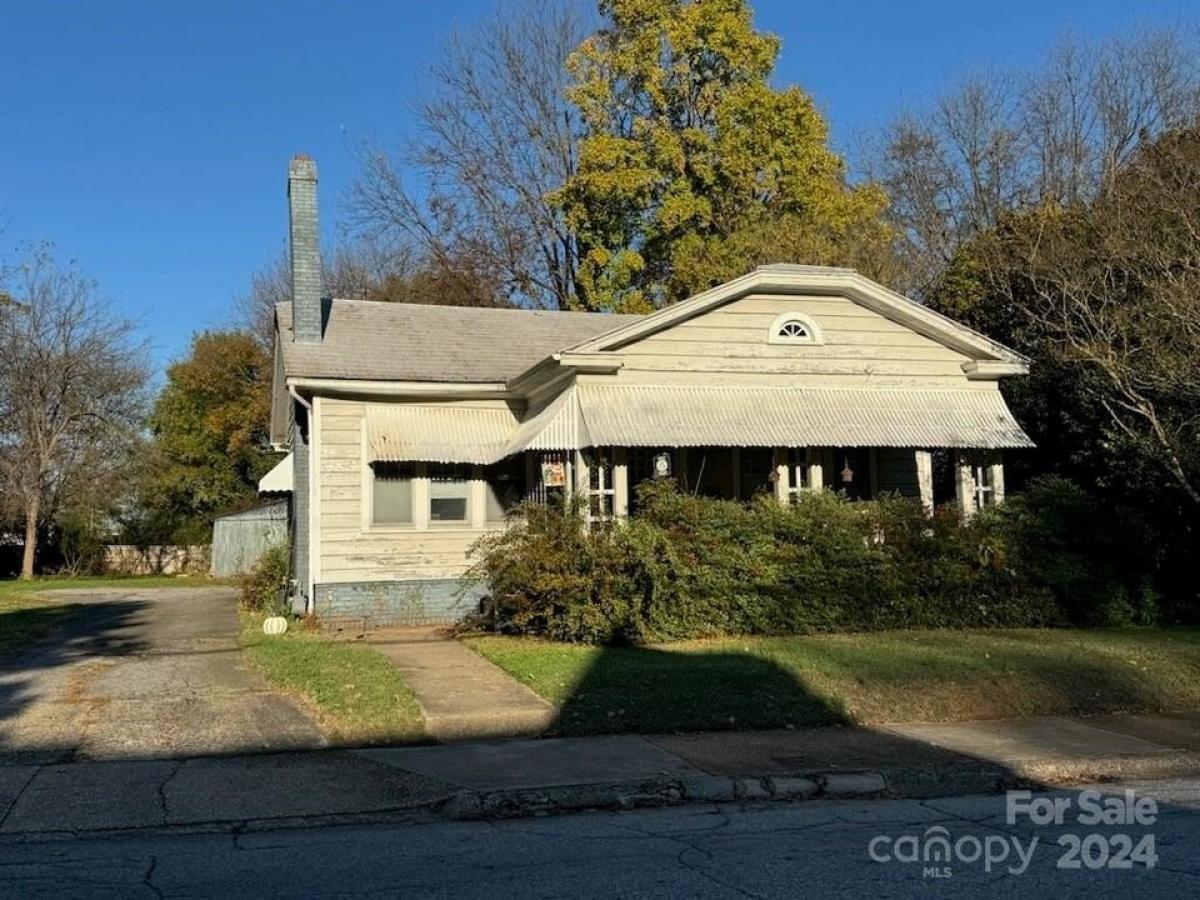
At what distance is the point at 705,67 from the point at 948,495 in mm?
17662

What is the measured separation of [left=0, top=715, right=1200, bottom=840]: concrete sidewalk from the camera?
6961 mm

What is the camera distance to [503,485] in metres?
17.1

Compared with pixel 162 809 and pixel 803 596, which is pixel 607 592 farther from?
pixel 162 809

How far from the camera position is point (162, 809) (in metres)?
6.92

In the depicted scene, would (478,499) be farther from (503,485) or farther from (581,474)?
(581,474)

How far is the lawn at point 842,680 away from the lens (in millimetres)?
9633

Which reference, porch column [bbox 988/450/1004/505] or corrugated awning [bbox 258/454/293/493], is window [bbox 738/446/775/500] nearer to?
porch column [bbox 988/450/1004/505]

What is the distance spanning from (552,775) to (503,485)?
961 centimetres

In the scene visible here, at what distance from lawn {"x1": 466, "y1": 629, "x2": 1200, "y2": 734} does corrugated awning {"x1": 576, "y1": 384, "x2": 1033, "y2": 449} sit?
3208mm

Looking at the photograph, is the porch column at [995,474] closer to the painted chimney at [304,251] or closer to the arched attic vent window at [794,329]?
the arched attic vent window at [794,329]

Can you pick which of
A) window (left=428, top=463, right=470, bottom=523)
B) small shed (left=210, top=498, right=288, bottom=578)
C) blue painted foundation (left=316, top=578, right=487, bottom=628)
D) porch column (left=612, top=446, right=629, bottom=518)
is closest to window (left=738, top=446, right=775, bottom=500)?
porch column (left=612, top=446, right=629, bottom=518)

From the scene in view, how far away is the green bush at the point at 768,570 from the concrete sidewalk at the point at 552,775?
13.2 ft

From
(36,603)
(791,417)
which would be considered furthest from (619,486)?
(36,603)

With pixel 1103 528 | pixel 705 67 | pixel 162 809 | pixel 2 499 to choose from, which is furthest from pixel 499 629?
pixel 2 499
